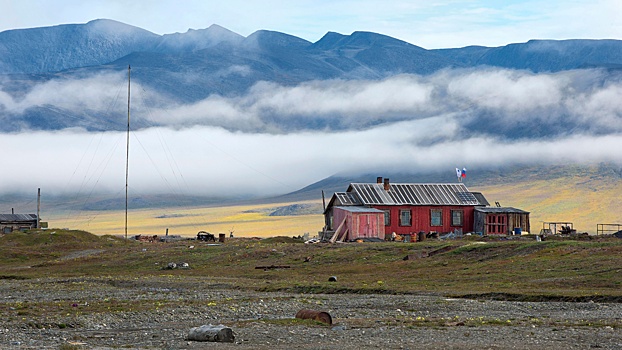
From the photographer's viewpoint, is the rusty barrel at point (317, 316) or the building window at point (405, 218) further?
the building window at point (405, 218)

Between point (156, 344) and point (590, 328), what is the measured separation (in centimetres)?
1204

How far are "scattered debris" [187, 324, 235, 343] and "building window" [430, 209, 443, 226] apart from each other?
236ft

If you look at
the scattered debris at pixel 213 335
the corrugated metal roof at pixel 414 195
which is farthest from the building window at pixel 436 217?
the scattered debris at pixel 213 335

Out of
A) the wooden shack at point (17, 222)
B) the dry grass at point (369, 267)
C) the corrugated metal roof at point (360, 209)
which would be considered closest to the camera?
the dry grass at point (369, 267)

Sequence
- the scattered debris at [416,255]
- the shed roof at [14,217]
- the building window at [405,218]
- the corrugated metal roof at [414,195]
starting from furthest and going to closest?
the shed roof at [14,217] < the corrugated metal roof at [414,195] < the building window at [405,218] < the scattered debris at [416,255]

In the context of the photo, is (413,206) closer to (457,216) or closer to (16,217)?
(457,216)

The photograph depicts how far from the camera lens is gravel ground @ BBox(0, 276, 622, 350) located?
26931 mm

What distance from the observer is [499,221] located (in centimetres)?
9725

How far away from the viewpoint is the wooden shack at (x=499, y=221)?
95.9 meters

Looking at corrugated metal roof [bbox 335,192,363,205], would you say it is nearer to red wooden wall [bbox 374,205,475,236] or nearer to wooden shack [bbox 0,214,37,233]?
red wooden wall [bbox 374,205,475,236]

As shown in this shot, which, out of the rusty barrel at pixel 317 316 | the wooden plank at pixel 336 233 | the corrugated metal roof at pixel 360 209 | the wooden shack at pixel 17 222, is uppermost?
the corrugated metal roof at pixel 360 209

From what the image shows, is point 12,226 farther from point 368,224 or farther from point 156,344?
point 156,344

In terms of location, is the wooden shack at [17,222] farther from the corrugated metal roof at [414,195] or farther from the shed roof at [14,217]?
the corrugated metal roof at [414,195]

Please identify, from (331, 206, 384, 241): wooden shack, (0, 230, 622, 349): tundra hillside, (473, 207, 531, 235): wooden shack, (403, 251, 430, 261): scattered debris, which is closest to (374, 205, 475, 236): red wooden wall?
(473, 207, 531, 235): wooden shack
